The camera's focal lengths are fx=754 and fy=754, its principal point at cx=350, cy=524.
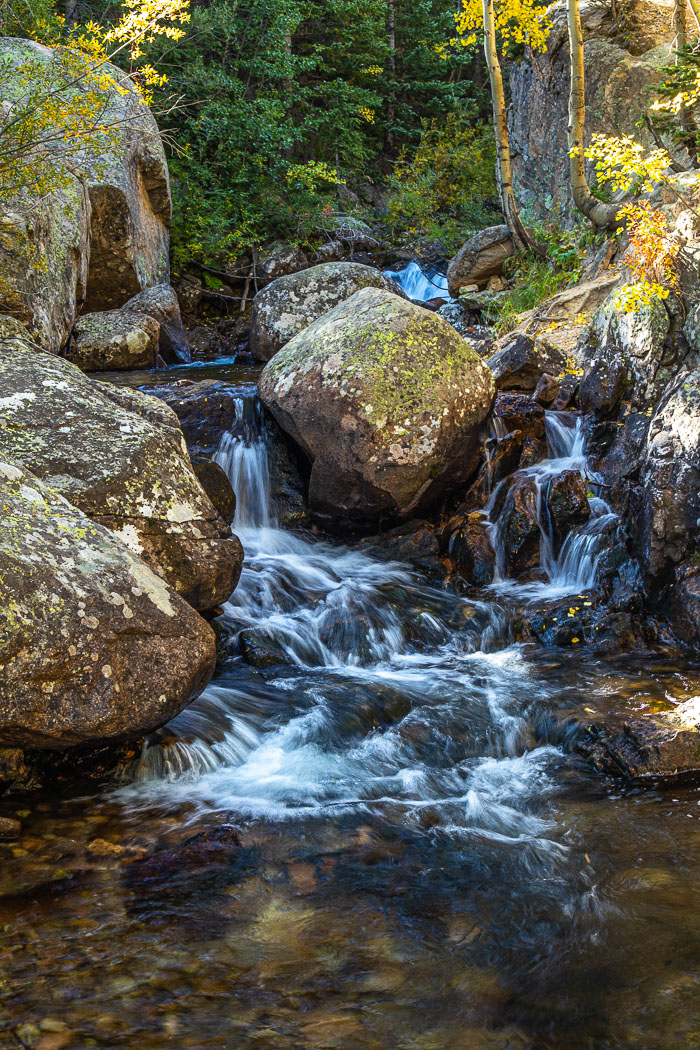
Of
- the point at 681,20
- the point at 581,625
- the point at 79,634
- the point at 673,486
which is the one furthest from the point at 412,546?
the point at 681,20

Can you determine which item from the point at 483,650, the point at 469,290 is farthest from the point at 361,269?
the point at 483,650

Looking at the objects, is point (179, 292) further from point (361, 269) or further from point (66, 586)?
point (66, 586)

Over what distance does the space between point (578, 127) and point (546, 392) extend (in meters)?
4.87

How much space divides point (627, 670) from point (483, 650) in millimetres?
1151

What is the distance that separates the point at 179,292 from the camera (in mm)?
15680

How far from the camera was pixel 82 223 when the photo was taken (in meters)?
10.7

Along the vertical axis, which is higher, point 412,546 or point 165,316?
point 165,316

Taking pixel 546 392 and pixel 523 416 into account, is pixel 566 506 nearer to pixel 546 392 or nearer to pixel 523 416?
pixel 523 416

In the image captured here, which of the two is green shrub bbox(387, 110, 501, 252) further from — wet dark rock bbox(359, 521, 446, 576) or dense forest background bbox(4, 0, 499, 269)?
wet dark rock bbox(359, 521, 446, 576)

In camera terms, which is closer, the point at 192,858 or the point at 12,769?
the point at 192,858

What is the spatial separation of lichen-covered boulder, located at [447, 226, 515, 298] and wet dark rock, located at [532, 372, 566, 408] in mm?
6415

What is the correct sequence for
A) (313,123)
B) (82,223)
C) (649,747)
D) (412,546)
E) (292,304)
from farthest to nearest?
(313,123), (292,304), (82,223), (412,546), (649,747)

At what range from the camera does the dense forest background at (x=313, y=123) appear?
655 inches

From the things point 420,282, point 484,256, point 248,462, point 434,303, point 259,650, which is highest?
point 420,282
